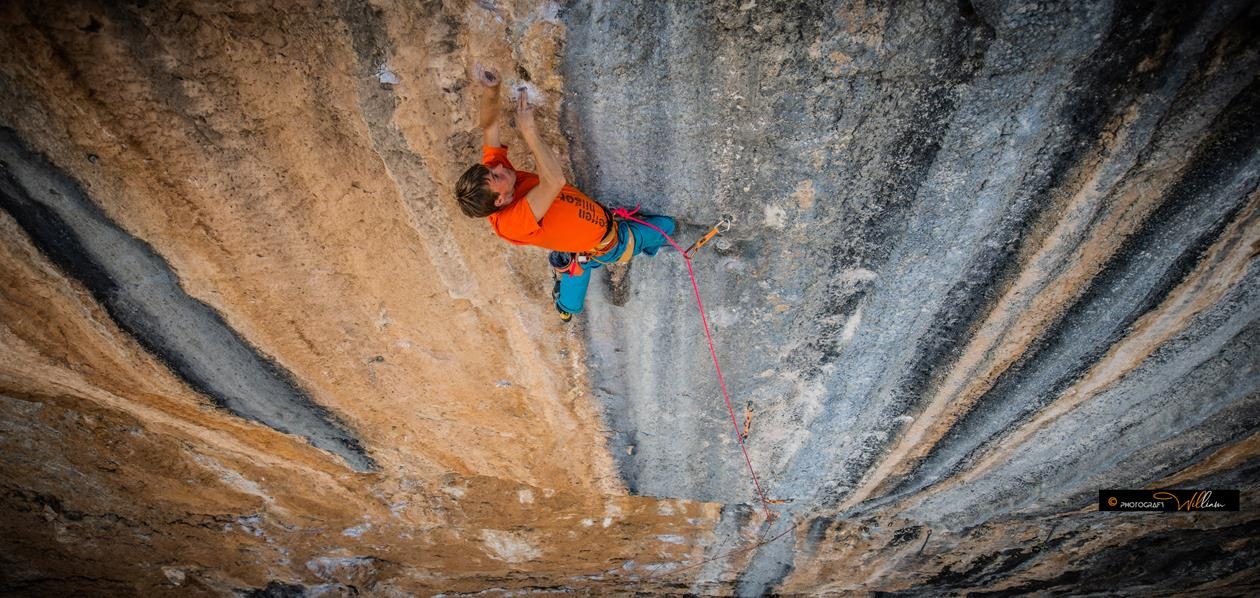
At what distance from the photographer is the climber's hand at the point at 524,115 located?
6.63ft

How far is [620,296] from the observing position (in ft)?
9.16

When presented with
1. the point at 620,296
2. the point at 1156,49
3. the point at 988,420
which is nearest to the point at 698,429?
the point at 620,296

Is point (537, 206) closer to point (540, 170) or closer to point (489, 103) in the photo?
point (540, 170)

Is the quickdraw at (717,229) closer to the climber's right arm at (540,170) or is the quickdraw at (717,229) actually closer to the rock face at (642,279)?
the rock face at (642,279)

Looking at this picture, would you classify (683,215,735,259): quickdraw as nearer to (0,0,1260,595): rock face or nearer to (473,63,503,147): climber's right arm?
(0,0,1260,595): rock face

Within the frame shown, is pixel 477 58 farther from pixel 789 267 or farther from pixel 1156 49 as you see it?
pixel 1156 49

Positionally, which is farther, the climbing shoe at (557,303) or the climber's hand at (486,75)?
the climbing shoe at (557,303)

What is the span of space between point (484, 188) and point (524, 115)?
0.91 feet

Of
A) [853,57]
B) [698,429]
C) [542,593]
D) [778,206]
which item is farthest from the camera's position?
[542,593]

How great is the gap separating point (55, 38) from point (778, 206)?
89.2 inches

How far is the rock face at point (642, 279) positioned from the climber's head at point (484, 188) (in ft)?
0.97

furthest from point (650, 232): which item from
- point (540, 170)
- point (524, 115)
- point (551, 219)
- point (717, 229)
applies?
point (524, 115)

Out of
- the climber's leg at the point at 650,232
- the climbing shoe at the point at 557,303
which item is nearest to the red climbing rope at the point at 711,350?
the climber's leg at the point at 650,232

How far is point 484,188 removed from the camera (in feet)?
6.44
